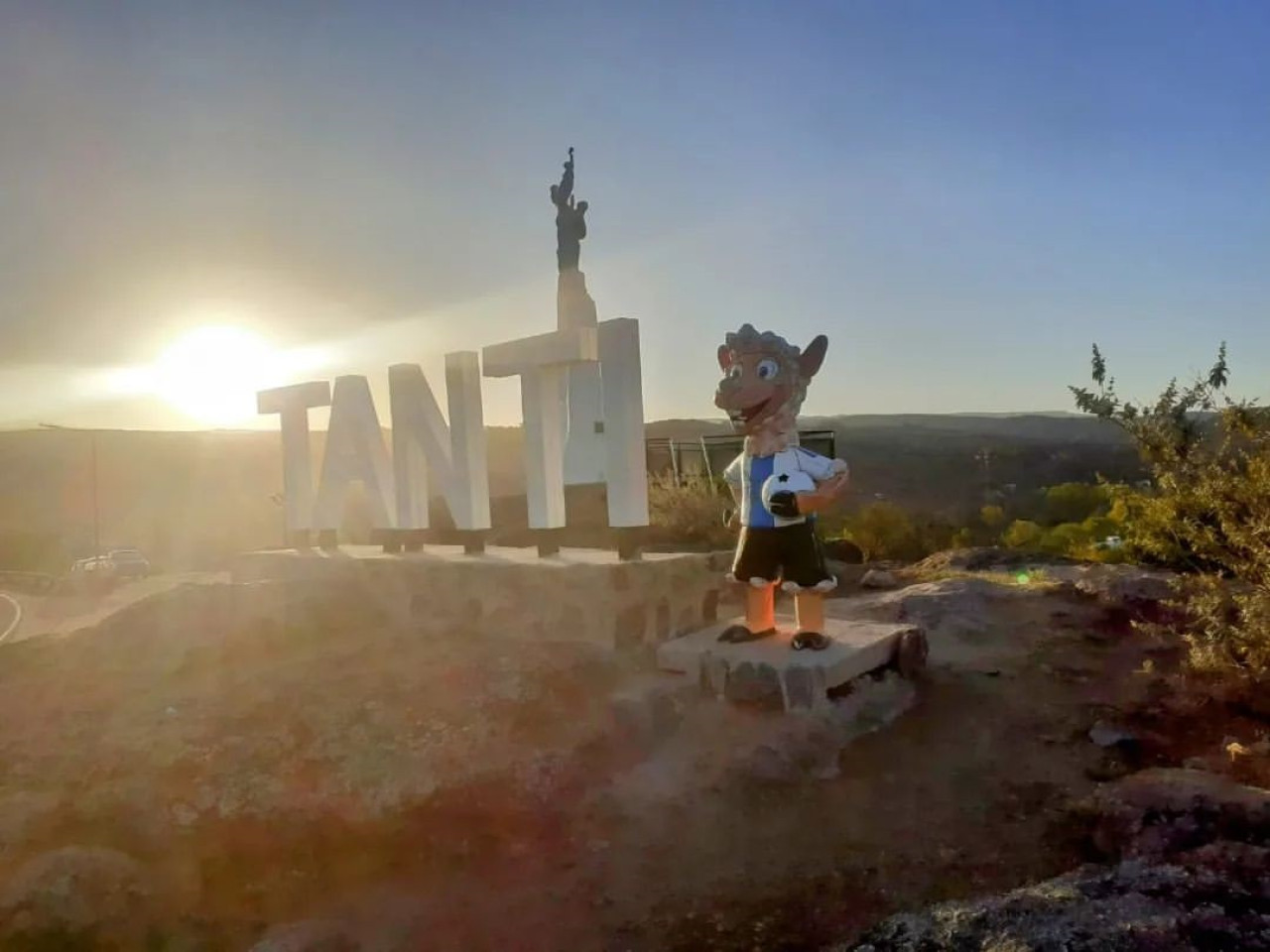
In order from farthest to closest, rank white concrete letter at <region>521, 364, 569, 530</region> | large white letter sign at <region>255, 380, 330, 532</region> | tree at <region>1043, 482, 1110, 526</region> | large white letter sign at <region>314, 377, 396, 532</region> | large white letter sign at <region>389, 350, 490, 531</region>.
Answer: tree at <region>1043, 482, 1110, 526</region>, large white letter sign at <region>255, 380, 330, 532</region>, large white letter sign at <region>314, 377, 396, 532</region>, large white letter sign at <region>389, 350, 490, 531</region>, white concrete letter at <region>521, 364, 569, 530</region>

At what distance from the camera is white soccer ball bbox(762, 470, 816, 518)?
6340mm

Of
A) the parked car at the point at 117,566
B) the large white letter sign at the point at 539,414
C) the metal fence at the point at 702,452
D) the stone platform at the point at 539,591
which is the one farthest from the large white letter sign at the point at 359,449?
the parked car at the point at 117,566

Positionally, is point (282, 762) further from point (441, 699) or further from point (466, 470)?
point (466, 470)

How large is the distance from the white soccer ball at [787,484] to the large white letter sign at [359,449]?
376 cm

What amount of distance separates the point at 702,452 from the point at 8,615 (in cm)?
1246

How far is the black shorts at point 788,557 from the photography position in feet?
21.0

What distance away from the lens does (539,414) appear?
25.2 feet

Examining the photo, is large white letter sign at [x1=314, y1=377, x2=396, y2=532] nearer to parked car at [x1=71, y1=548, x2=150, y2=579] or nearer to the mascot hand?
the mascot hand

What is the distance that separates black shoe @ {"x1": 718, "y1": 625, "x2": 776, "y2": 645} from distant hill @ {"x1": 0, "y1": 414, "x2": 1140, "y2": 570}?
1871cm

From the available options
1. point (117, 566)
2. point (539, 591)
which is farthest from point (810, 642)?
point (117, 566)

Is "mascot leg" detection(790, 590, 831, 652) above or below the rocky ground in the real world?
above

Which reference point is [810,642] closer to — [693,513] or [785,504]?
[785,504]

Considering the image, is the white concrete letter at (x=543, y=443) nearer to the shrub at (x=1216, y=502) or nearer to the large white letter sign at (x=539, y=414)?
the large white letter sign at (x=539, y=414)

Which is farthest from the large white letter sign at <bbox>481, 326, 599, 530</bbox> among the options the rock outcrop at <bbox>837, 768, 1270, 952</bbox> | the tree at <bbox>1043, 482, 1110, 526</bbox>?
the tree at <bbox>1043, 482, 1110, 526</bbox>
